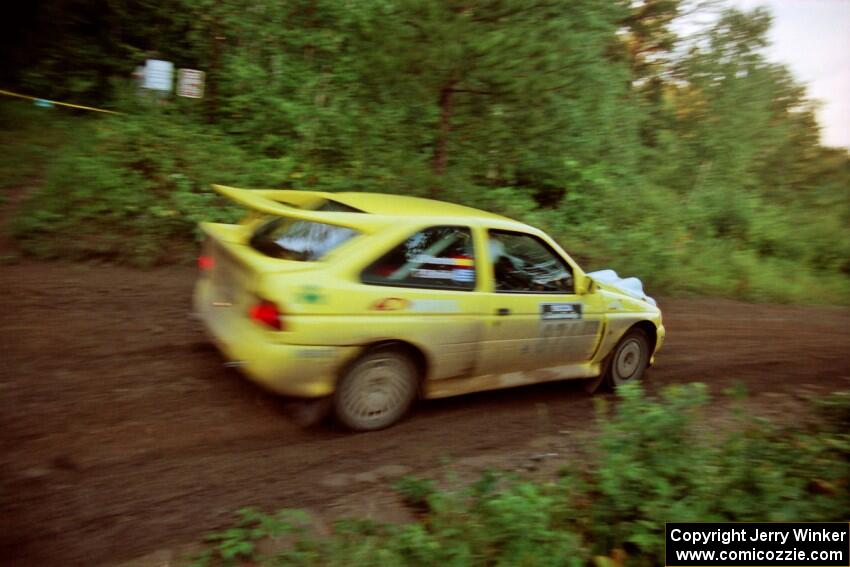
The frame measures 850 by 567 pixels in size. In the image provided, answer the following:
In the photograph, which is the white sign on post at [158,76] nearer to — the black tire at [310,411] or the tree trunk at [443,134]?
the tree trunk at [443,134]

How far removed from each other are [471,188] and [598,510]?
801 centimetres

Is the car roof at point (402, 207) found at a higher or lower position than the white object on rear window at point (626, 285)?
higher

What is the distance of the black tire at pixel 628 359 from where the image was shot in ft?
18.8

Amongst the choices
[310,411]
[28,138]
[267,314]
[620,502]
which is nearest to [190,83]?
[28,138]

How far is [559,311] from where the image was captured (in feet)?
16.6

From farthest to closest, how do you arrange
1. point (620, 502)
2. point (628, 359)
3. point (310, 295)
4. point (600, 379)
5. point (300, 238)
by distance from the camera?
1. point (628, 359)
2. point (600, 379)
3. point (300, 238)
4. point (310, 295)
5. point (620, 502)

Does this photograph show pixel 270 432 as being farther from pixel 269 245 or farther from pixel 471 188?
pixel 471 188

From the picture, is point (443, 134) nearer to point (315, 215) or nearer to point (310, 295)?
point (315, 215)

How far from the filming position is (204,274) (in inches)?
191

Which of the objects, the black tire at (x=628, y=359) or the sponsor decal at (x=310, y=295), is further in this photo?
the black tire at (x=628, y=359)

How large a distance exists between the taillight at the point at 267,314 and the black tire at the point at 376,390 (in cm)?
60

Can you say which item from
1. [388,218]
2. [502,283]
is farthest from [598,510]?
[388,218]

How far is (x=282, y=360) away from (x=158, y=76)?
324 inches

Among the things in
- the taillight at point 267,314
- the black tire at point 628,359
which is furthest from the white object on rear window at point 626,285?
the taillight at point 267,314
